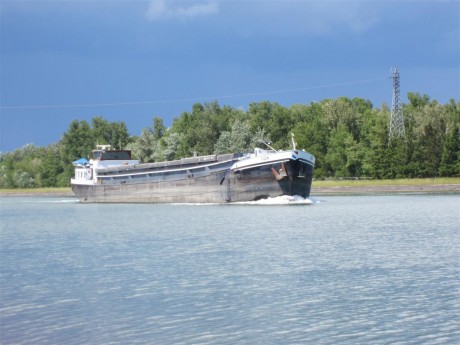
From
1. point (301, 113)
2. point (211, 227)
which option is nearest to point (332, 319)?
point (211, 227)

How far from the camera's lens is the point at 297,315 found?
1889cm

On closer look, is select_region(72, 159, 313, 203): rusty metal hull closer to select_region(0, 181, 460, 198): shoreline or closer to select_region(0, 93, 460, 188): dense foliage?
select_region(0, 93, 460, 188): dense foliage

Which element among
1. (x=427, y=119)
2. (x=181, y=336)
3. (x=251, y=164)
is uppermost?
(x=427, y=119)

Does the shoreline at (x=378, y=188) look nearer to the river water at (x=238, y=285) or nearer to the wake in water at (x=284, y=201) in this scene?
the wake in water at (x=284, y=201)

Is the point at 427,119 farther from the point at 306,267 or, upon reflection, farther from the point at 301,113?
the point at 306,267

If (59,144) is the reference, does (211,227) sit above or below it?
below

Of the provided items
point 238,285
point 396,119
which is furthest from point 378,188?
point 238,285

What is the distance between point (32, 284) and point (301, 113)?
4605 inches

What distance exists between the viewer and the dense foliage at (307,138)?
343ft

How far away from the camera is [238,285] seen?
23.7 meters

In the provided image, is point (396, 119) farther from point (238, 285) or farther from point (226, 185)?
point (238, 285)

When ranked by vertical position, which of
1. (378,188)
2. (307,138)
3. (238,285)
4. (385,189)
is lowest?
(238,285)

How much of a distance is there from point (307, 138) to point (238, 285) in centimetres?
10103

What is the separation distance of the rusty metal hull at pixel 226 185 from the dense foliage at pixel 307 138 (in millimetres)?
20669
